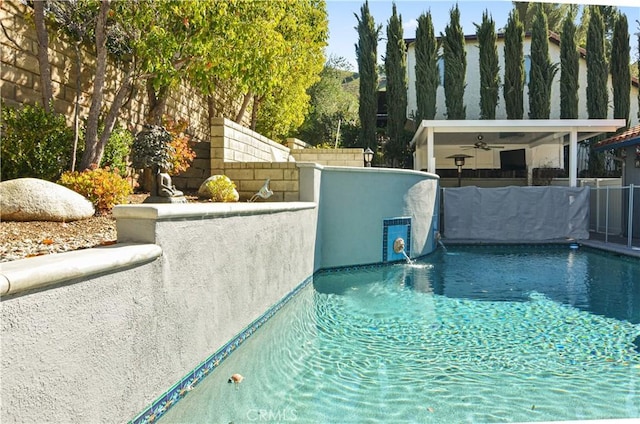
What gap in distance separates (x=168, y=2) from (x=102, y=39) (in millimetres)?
1228

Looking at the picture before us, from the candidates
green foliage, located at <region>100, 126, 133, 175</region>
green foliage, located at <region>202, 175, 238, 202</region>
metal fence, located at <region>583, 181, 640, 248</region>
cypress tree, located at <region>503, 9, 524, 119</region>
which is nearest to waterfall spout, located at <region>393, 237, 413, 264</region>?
green foliage, located at <region>202, 175, 238, 202</region>

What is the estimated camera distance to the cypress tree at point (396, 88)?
23094 mm

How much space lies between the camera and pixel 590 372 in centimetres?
446

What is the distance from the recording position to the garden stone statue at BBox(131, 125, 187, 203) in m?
6.77

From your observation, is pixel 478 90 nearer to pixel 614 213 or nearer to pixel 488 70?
pixel 488 70

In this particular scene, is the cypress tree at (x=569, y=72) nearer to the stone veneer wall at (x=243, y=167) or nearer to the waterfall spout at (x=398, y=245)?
the waterfall spout at (x=398, y=245)

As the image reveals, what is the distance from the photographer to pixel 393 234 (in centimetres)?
1098

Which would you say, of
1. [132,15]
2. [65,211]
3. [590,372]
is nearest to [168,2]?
[132,15]

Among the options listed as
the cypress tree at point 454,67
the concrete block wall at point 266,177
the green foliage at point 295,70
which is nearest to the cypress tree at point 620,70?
the cypress tree at point 454,67

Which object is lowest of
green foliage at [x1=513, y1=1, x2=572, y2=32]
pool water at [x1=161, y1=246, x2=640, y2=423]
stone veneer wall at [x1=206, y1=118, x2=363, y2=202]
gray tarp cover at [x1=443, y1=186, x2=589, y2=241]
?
pool water at [x1=161, y1=246, x2=640, y2=423]

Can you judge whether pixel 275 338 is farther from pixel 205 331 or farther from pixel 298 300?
pixel 298 300

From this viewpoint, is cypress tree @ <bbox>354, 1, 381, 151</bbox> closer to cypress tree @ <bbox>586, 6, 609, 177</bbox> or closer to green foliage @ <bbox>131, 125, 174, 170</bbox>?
cypress tree @ <bbox>586, 6, 609, 177</bbox>

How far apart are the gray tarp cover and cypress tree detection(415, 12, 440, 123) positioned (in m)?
9.10

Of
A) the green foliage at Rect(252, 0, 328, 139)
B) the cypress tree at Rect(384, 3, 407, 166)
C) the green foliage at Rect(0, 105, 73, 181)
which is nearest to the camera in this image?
the green foliage at Rect(0, 105, 73, 181)
